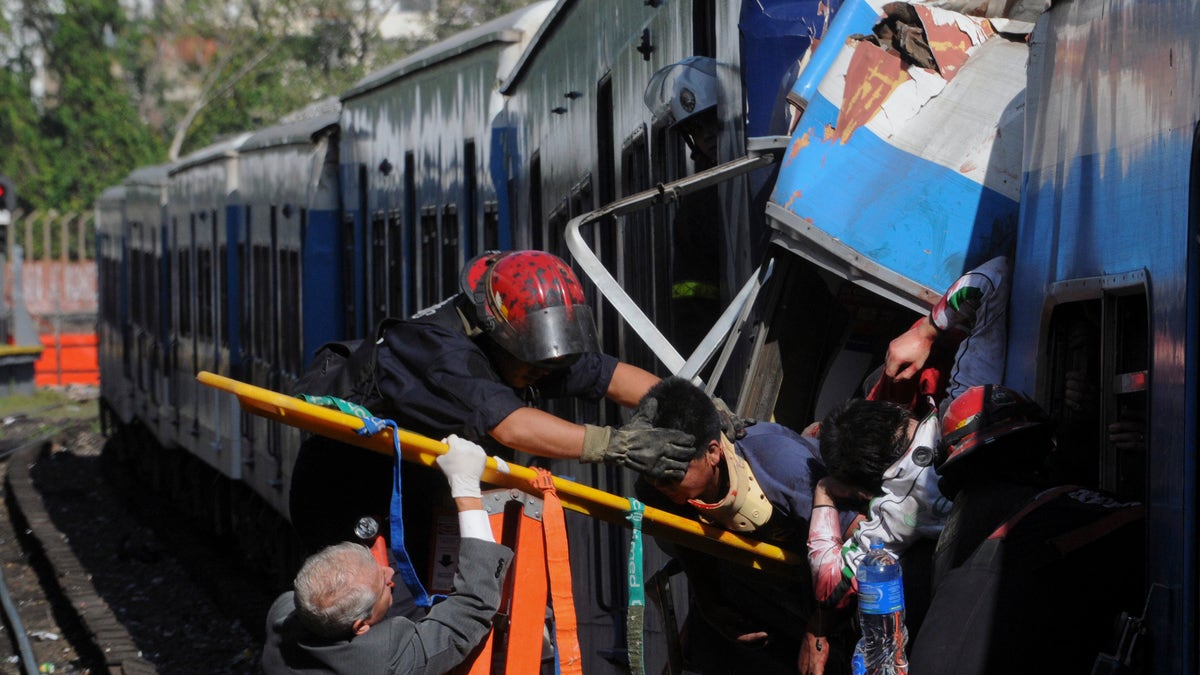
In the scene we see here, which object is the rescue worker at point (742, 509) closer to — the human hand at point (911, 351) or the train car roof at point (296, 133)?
the human hand at point (911, 351)

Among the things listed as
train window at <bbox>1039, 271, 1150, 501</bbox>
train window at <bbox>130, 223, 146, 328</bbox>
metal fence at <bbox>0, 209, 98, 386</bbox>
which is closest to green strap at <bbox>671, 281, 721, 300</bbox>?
train window at <bbox>1039, 271, 1150, 501</bbox>

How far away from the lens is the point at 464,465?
13.4 ft

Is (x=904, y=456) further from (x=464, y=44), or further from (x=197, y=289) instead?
(x=197, y=289)

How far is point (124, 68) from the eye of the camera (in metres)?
54.6

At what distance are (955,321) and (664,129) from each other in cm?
181

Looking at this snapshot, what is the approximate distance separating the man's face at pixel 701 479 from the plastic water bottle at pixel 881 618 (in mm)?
800

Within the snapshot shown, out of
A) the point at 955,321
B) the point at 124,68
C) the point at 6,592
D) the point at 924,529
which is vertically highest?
the point at 124,68

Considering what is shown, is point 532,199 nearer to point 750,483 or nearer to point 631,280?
point 631,280

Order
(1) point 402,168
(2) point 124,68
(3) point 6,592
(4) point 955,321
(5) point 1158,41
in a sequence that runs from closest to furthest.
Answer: (5) point 1158,41 < (4) point 955,321 < (1) point 402,168 < (3) point 6,592 < (2) point 124,68

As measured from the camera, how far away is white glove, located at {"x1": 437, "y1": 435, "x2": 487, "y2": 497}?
13.4ft

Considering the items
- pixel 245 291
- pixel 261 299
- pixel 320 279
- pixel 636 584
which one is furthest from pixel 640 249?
pixel 245 291

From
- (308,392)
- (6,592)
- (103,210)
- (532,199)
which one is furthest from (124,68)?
(308,392)

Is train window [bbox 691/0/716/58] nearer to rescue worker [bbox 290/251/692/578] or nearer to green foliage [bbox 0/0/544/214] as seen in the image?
rescue worker [bbox 290/251/692/578]

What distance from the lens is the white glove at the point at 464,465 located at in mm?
4094
